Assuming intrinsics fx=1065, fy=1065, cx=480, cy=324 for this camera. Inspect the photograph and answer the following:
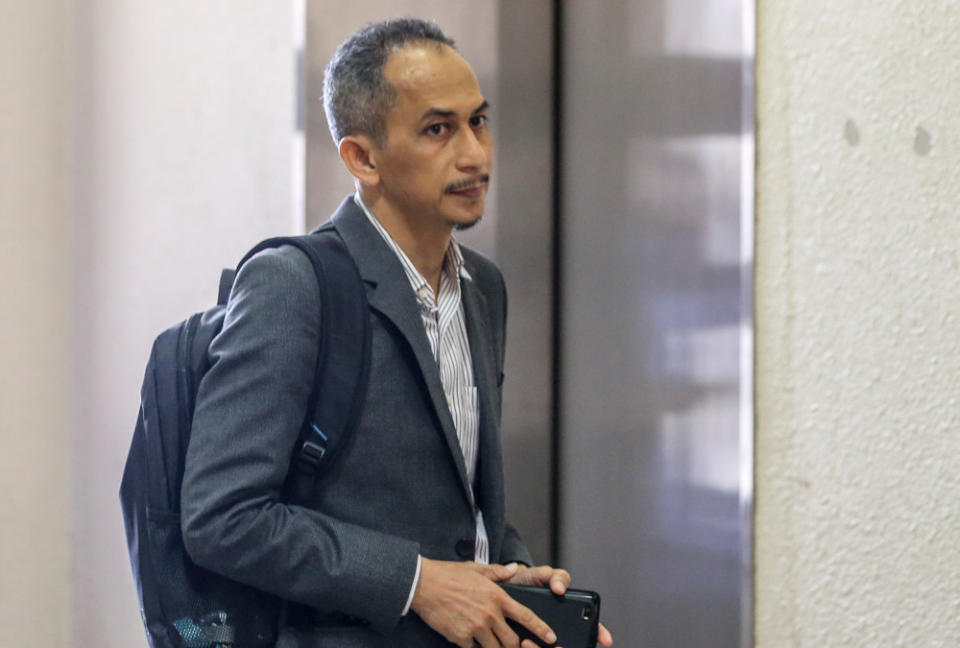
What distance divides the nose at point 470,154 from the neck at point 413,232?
0.31 ft

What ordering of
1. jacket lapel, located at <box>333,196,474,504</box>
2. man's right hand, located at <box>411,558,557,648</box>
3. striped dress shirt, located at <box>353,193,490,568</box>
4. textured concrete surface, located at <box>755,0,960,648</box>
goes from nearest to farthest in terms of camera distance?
textured concrete surface, located at <box>755,0,960,648</box> → man's right hand, located at <box>411,558,557,648</box> → jacket lapel, located at <box>333,196,474,504</box> → striped dress shirt, located at <box>353,193,490,568</box>

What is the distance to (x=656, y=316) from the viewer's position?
6.63 ft

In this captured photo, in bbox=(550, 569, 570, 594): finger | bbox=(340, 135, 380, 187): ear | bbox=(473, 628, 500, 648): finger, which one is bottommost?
bbox=(473, 628, 500, 648): finger

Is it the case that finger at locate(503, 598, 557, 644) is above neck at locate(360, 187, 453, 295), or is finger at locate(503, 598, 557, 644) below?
below

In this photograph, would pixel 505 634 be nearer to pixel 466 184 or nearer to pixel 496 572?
pixel 496 572

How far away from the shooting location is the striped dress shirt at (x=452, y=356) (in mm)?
1508

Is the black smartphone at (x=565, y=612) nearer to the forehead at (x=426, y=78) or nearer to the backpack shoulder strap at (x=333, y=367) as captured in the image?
the backpack shoulder strap at (x=333, y=367)

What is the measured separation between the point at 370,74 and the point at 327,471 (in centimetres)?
58

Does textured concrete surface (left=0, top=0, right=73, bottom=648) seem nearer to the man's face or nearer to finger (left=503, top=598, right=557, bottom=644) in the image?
the man's face

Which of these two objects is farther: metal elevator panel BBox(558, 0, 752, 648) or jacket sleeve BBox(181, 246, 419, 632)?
metal elevator panel BBox(558, 0, 752, 648)

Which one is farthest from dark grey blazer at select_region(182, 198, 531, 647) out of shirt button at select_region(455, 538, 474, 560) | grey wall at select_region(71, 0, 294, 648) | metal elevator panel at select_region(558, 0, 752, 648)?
grey wall at select_region(71, 0, 294, 648)

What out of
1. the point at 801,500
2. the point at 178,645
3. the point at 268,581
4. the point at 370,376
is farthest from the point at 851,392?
the point at 178,645

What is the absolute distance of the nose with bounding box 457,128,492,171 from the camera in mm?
1512

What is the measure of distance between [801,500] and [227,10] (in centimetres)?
191
